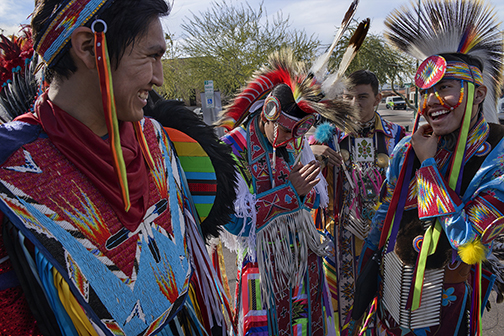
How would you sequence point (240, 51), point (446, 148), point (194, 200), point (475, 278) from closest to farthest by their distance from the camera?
point (194, 200)
point (475, 278)
point (446, 148)
point (240, 51)

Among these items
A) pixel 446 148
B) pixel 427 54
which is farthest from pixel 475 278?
pixel 427 54

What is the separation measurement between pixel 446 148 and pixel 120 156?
1663 millimetres

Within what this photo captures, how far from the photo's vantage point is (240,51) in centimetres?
1420

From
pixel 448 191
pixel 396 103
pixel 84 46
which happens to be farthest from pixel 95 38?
pixel 396 103

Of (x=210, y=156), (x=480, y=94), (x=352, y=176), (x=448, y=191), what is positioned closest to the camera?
(x=210, y=156)

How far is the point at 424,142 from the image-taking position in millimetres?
1825

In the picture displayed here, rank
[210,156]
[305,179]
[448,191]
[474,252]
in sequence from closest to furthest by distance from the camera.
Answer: [210,156] → [474,252] → [448,191] → [305,179]

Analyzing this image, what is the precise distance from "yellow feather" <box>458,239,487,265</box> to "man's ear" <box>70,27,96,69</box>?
5.46 feet

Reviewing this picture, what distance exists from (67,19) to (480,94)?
191cm

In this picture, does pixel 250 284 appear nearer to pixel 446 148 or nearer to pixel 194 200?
pixel 194 200

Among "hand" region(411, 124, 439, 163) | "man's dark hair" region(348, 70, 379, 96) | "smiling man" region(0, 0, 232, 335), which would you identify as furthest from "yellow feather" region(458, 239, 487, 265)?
"man's dark hair" region(348, 70, 379, 96)

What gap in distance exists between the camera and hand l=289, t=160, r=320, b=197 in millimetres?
2234

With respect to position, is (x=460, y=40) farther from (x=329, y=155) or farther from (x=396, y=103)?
(x=396, y=103)

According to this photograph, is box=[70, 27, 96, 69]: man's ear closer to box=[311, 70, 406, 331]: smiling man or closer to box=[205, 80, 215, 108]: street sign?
box=[311, 70, 406, 331]: smiling man
